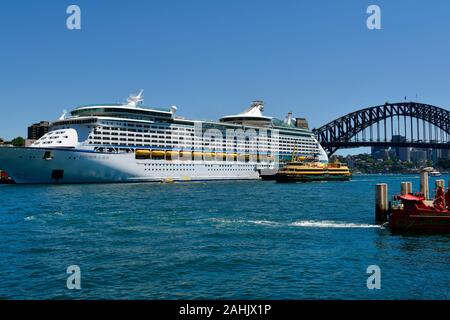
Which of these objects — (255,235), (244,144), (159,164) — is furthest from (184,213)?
(244,144)

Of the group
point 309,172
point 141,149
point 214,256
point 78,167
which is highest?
point 141,149

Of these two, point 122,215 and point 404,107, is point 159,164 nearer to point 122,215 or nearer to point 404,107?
point 122,215

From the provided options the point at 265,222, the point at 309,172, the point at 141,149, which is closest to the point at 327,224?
the point at 265,222

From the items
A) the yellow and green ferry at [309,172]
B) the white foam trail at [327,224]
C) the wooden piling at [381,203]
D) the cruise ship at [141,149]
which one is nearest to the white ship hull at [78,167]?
the cruise ship at [141,149]

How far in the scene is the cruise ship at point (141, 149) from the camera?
67375mm

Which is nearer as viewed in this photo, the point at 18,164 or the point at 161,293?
the point at 161,293

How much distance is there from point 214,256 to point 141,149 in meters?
63.9

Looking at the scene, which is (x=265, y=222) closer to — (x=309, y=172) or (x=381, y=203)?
(x=381, y=203)

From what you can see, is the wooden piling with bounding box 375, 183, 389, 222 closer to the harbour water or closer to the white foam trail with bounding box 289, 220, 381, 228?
the harbour water

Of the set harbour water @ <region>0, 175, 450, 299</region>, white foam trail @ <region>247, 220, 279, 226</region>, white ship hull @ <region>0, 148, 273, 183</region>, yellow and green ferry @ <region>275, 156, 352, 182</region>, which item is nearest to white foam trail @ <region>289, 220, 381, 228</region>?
harbour water @ <region>0, 175, 450, 299</region>

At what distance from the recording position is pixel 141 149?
Result: 265ft

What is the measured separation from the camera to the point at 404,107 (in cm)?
17338
